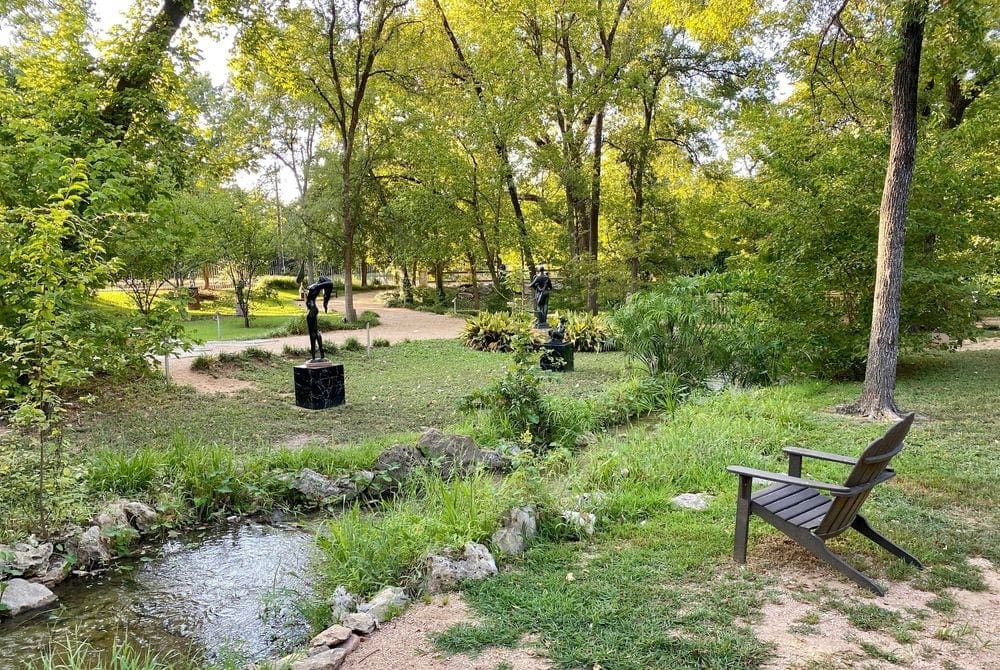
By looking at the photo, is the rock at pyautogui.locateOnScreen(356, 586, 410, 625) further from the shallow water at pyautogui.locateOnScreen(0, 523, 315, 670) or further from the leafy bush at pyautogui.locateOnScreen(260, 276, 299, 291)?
the leafy bush at pyautogui.locateOnScreen(260, 276, 299, 291)

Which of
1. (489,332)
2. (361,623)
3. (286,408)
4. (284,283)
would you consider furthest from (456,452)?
(284,283)

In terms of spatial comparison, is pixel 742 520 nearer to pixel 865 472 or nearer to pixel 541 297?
pixel 865 472

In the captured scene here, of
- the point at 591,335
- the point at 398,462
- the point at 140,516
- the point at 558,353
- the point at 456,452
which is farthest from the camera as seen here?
the point at 591,335

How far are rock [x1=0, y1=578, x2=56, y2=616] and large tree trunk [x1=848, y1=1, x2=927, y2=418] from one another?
7.32 metres

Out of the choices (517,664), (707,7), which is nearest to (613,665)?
(517,664)

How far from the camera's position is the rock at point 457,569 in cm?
331

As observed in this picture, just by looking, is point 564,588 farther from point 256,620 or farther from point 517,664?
point 256,620

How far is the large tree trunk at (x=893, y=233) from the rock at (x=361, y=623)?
19.3 ft

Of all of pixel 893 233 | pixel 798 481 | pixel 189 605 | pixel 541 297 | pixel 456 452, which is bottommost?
pixel 189 605

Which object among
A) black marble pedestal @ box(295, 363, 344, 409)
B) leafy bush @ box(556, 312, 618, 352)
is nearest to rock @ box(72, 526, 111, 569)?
black marble pedestal @ box(295, 363, 344, 409)

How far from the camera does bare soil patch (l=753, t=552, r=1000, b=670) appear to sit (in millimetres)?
2447

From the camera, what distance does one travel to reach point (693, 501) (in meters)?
4.42

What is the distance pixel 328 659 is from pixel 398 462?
9.05ft

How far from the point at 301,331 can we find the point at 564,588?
1548 centimetres
